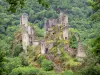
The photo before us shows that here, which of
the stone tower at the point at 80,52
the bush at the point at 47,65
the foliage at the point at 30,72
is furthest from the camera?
the stone tower at the point at 80,52

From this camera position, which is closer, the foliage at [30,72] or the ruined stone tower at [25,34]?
the foliage at [30,72]

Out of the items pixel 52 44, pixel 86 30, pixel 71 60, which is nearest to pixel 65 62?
pixel 71 60

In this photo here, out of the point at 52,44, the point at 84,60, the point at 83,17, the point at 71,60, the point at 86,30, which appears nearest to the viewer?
the point at 84,60

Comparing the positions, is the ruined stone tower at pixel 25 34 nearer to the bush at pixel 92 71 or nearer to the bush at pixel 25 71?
the bush at pixel 25 71

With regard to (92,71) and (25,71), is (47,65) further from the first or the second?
(92,71)

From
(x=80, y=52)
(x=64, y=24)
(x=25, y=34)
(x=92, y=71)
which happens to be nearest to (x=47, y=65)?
(x=80, y=52)

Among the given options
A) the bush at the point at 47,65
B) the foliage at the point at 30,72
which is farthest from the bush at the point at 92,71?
the bush at the point at 47,65

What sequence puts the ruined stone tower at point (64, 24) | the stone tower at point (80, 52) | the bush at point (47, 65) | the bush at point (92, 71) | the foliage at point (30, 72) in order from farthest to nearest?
the ruined stone tower at point (64, 24) → the stone tower at point (80, 52) → the bush at point (47, 65) → the foliage at point (30, 72) → the bush at point (92, 71)

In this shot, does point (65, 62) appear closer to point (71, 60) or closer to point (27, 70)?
point (71, 60)

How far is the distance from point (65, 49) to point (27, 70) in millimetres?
4456

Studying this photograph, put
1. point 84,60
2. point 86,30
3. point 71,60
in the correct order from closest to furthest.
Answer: point 84,60 → point 71,60 → point 86,30

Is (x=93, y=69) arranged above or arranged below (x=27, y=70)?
above

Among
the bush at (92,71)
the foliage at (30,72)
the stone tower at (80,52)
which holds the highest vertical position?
the bush at (92,71)

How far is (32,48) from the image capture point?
2866 centimetres
